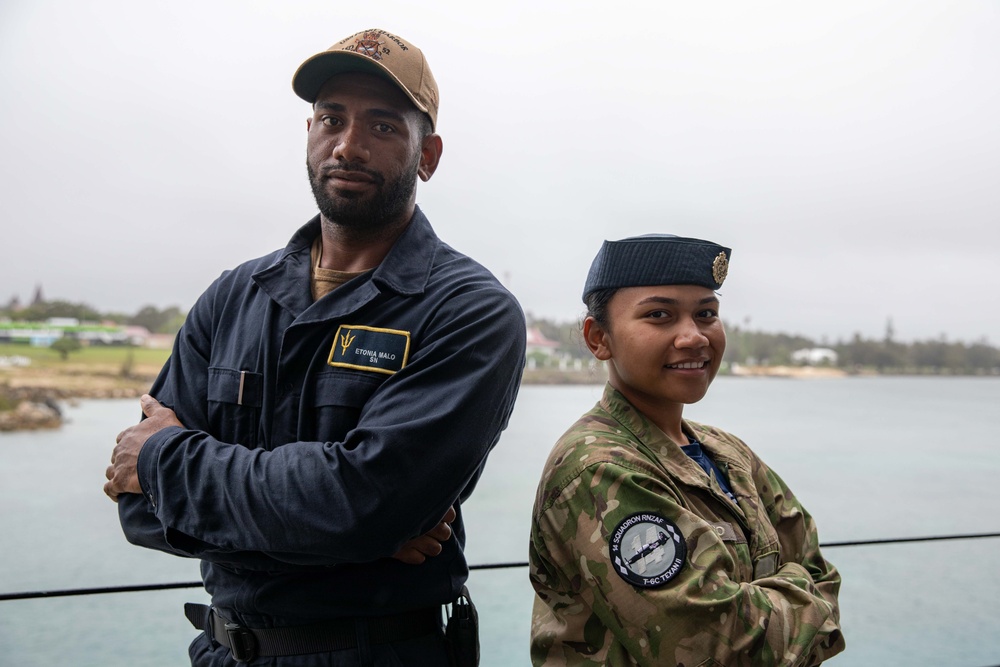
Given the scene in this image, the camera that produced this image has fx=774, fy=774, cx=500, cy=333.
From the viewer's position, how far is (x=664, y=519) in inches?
50.8

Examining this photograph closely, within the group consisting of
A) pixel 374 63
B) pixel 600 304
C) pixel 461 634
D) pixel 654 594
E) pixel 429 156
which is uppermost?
pixel 374 63

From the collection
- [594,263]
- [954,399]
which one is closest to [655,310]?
[594,263]

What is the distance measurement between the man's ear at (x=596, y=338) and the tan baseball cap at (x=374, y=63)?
0.53 meters

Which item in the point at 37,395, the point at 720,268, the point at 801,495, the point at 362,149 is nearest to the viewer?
the point at 362,149

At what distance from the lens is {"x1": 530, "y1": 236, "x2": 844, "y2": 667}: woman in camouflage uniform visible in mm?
1247

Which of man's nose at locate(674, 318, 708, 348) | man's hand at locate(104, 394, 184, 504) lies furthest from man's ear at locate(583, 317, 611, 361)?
man's hand at locate(104, 394, 184, 504)

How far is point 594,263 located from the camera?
1.63 m

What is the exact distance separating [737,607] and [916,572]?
199 inches

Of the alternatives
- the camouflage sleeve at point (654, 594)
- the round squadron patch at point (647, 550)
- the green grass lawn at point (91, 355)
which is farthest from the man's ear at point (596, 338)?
the green grass lawn at point (91, 355)

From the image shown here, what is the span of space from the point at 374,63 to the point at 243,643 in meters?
1.05

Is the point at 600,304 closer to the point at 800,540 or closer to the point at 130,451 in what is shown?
the point at 800,540

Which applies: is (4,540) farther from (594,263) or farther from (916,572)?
(916,572)

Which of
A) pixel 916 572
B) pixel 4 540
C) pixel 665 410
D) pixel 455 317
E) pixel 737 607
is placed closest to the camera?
pixel 737 607

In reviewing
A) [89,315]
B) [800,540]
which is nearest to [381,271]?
[800,540]
